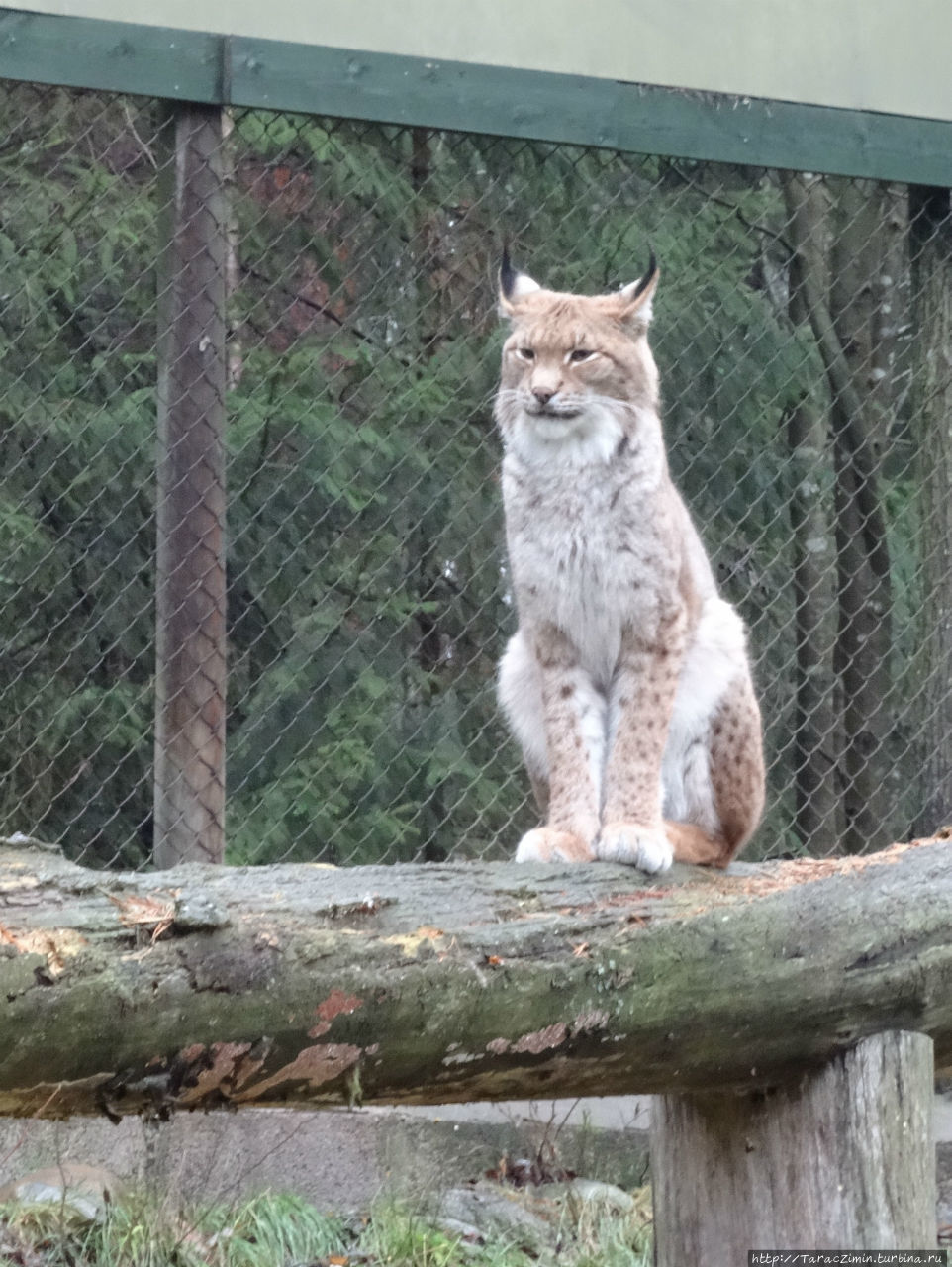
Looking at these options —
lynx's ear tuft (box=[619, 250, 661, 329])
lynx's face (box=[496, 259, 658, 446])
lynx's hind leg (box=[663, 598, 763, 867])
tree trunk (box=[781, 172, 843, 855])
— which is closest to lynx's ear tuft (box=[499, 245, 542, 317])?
lynx's face (box=[496, 259, 658, 446])

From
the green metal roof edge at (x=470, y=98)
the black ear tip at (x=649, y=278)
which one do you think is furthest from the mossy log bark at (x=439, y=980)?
the green metal roof edge at (x=470, y=98)

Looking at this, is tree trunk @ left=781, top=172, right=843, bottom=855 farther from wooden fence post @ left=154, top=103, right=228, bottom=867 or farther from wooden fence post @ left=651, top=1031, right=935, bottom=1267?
wooden fence post @ left=651, top=1031, right=935, bottom=1267

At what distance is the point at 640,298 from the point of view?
3.67 m

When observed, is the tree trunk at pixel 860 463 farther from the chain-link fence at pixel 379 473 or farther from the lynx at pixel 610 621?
the lynx at pixel 610 621

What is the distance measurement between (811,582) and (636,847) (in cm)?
325

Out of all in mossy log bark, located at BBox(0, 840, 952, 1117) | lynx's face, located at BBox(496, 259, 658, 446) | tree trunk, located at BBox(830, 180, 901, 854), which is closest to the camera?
mossy log bark, located at BBox(0, 840, 952, 1117)

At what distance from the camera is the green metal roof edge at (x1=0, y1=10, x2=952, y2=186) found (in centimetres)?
379

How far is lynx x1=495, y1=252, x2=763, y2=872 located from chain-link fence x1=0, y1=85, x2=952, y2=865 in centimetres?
174

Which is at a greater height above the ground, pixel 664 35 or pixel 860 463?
pixel 664 35

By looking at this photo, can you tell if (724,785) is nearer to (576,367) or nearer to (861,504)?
(576,367)

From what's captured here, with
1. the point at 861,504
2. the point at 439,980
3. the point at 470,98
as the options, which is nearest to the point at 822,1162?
the point at 439,980

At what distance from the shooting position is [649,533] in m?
3.47

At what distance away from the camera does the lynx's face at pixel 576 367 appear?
357 centimetres

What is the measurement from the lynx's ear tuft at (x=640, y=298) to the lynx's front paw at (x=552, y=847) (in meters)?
1.28
